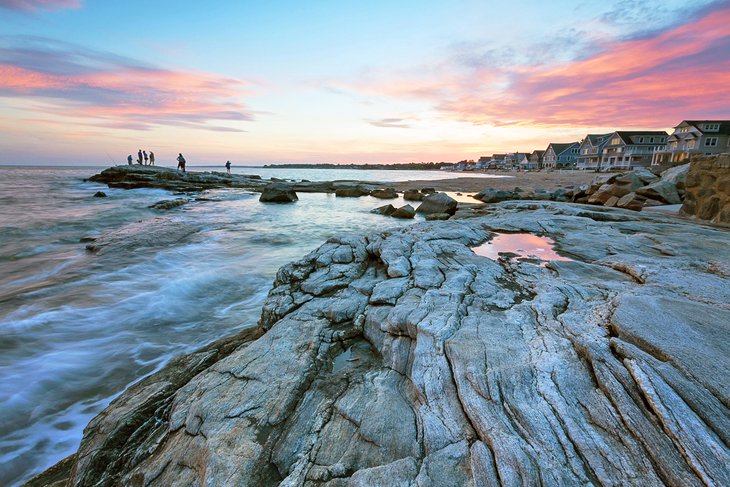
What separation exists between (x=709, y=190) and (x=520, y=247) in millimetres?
8354

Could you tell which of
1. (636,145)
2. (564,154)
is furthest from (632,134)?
(564,154)

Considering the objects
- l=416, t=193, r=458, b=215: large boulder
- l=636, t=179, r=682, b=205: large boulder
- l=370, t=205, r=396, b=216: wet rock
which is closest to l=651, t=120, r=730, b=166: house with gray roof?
l=636, t=179, r=682, b=205: large boulder

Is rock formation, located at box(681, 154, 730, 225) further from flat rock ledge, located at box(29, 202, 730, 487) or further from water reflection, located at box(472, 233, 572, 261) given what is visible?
flat rock ledge, located at box(29, 202, 730, 487)

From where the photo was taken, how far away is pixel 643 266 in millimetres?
5648

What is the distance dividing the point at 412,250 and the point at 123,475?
576cm

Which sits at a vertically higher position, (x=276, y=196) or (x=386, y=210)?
(x=276, y=196)

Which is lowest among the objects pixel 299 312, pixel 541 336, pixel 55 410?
pixel 55 410

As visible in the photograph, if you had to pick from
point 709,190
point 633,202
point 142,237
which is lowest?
point 142,237

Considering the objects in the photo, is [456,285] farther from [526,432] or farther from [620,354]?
[526,432]

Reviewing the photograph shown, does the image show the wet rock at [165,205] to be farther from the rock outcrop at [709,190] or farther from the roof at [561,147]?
the roof at [561,147]

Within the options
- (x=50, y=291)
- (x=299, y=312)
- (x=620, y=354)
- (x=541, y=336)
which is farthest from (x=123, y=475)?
(x=50, y=291)

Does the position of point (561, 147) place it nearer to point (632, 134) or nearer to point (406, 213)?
point (632, 134)

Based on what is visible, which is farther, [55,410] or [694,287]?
[55,410]

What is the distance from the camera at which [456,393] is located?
3.13 m
